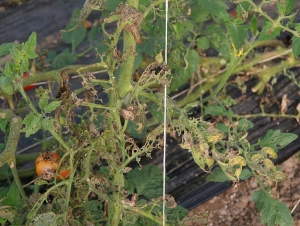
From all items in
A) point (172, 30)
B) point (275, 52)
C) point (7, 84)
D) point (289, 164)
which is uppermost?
point (7, 84)

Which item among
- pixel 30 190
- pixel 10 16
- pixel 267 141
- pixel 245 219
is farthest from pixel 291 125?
pixel 10 16

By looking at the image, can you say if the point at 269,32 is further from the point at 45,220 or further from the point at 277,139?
the point at 45,220

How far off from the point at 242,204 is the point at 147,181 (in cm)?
34

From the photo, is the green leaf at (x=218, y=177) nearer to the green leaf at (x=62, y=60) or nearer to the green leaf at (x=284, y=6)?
the green leaf at (x=284, y=6)

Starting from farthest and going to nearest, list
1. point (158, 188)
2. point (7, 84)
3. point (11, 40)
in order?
point (11, 40) → point (158, 188) → point (7, 84)

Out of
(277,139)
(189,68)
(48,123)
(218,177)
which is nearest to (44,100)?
(48,123)

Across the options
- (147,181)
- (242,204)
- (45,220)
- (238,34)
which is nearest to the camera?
(45,220)

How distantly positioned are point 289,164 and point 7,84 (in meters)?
1.04

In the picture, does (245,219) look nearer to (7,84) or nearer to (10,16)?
(7,84)

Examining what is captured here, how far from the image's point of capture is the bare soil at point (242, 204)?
1.80 meters

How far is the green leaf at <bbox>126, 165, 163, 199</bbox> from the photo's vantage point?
168cm

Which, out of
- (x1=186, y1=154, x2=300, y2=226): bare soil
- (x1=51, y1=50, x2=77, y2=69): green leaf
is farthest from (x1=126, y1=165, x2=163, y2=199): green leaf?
(x1=51, y1=50, x2=77, y2=69): green leaf

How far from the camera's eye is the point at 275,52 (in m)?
2.24

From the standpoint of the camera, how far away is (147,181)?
171 centimetres
